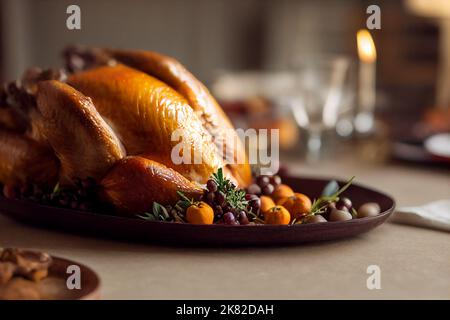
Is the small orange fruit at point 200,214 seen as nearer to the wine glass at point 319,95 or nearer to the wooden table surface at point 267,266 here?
the wooden table surface at point 267,266

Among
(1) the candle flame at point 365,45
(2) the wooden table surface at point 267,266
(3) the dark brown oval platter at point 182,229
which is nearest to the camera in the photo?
(2) the wooden table surface at point 267,266

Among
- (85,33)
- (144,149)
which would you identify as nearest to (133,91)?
(144,149)

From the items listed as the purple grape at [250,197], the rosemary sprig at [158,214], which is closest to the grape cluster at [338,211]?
the purple grape at [250,197]

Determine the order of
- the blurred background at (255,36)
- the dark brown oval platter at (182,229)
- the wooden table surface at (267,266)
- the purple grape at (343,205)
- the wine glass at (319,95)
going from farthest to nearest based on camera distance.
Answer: the blurred background at (255,36) → the wine glass at (319,95) → the purple grape at (343,205) → the dark brown oval platter at (182,229) → the wooden table surface at (267,266)

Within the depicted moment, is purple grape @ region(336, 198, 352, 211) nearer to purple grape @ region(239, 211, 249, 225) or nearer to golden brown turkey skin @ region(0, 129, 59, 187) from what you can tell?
purple grape @ region(239, 211, 249, 225)

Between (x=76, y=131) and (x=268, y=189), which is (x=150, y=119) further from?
(x=268, y=189)

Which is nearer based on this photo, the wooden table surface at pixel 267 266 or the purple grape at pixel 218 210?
the wooden table surface at pixel 267 266

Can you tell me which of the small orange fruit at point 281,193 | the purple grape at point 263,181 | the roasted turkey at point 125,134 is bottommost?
the small orange fruit at point 281,193

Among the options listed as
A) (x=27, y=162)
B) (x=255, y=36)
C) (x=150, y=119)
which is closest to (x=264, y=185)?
(x=150, y=119)
